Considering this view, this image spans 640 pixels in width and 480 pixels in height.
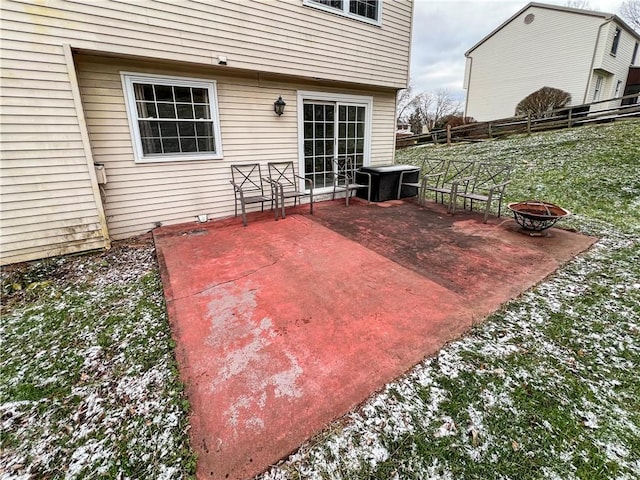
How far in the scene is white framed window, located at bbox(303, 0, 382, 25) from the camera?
16.6 ft

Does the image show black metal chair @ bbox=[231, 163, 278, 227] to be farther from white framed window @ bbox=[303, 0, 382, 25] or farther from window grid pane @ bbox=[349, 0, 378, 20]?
window grid pane @ bbox=[349, 0, 378, 20]

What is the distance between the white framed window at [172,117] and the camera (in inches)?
165

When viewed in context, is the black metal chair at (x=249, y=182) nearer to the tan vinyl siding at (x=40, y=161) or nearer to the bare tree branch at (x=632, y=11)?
the tan vinyl siding at (x=40, y=161)

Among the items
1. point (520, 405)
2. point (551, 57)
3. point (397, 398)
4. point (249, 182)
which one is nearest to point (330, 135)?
point (249, 182)

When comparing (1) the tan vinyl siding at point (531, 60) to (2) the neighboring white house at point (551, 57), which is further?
(1) the tan vinyl siding at point (531, 60)

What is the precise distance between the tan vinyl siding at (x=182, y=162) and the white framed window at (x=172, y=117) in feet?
0.30

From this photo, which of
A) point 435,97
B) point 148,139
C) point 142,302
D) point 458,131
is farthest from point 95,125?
point 435,97

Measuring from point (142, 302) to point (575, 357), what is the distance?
11.3ft

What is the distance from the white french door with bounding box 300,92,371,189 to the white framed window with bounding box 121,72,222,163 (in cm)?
174

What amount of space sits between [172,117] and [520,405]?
16.9 feet

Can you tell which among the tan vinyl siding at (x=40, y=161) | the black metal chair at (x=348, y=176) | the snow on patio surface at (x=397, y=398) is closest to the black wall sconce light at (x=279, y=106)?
the black metal chair at (x=348, y=176)

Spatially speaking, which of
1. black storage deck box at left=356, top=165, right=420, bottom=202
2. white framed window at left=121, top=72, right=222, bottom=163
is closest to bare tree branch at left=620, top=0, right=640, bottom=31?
black storage deck box at left=356, top=165, right=420, bottom=202

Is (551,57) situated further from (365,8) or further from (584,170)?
(365,8)

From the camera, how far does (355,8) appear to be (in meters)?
5.48
